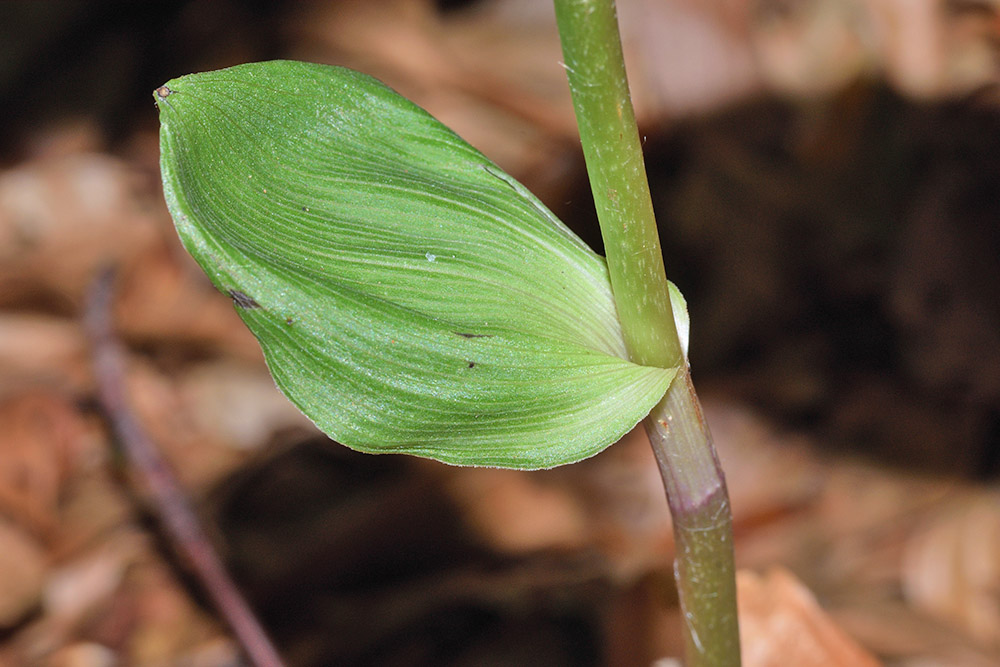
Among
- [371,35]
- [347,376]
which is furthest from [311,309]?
[371,35]

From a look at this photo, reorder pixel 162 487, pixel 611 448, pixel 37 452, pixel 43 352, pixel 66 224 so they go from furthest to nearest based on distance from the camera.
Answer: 1. pixel 66 224
2. pixel 43 352
3. pixel 611 448
4. pixel 37 452
5. pixel 162 487

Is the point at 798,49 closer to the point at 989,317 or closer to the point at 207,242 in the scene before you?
the point at 989,317

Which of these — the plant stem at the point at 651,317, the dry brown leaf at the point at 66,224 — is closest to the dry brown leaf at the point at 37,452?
the dry brown leaf at the point at 66,224

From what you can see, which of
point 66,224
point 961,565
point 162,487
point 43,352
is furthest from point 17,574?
point 961,565

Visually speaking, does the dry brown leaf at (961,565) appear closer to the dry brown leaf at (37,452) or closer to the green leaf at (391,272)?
the green leaf at (391,272)

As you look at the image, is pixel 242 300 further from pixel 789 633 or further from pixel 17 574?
pixel 17 574

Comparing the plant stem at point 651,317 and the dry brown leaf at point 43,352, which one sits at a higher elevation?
the plant stem at point 651,317

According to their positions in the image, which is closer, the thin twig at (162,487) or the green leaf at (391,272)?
the green leaf at (391,272)

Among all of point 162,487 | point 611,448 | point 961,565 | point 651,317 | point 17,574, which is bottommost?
point 961,565

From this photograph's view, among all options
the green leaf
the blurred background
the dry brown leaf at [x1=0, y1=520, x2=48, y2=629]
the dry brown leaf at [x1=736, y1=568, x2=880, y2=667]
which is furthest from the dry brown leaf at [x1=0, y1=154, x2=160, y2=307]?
the dry brown leaf at [x1=736, y1=568, x2=880, y2=667]
